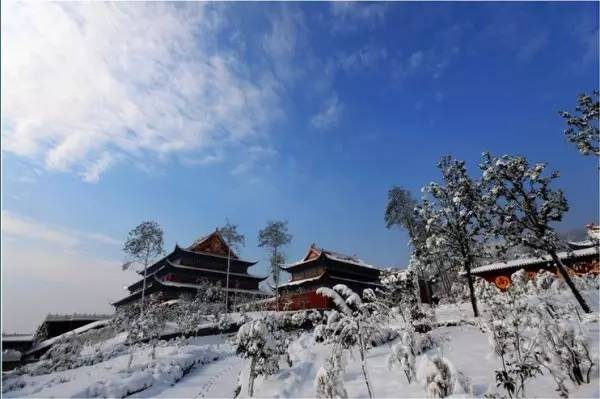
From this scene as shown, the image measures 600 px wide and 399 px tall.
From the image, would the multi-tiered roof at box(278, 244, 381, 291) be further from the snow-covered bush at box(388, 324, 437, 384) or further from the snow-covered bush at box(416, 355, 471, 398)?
the snow-covered bush at box(416, 355, 471, 398)

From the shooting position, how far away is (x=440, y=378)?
6.13 metres

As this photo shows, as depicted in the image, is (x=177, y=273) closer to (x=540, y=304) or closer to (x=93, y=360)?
(x=93, y=360)

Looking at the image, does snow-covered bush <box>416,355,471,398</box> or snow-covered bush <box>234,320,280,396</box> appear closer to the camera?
snow-covered bush <box>416,355,471,398</box>

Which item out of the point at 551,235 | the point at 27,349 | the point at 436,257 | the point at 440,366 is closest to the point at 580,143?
the point at 551,235

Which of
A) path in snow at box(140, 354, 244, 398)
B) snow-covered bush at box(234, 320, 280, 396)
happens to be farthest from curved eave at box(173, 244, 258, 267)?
snow-covered bush at box(234, 320, 280, 396)

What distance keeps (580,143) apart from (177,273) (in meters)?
34.5

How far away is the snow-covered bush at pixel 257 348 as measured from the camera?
420 inches

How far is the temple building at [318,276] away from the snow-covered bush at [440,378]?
27003 mm

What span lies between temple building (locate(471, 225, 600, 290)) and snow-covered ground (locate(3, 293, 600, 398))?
7.06 m

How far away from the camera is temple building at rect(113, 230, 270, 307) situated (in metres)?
36.3

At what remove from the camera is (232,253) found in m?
42.6

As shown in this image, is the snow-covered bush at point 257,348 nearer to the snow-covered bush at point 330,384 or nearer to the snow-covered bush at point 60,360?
the snow-covered bush at point 330,384

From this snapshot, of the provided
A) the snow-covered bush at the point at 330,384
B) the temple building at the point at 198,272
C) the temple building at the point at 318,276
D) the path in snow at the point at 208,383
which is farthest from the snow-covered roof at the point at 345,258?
the snow-covered bush at the point at 330,384

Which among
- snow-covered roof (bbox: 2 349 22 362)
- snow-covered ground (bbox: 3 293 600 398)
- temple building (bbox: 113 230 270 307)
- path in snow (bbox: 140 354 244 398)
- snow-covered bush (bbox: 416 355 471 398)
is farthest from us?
temple building (bbox: 113 230 270 307)
